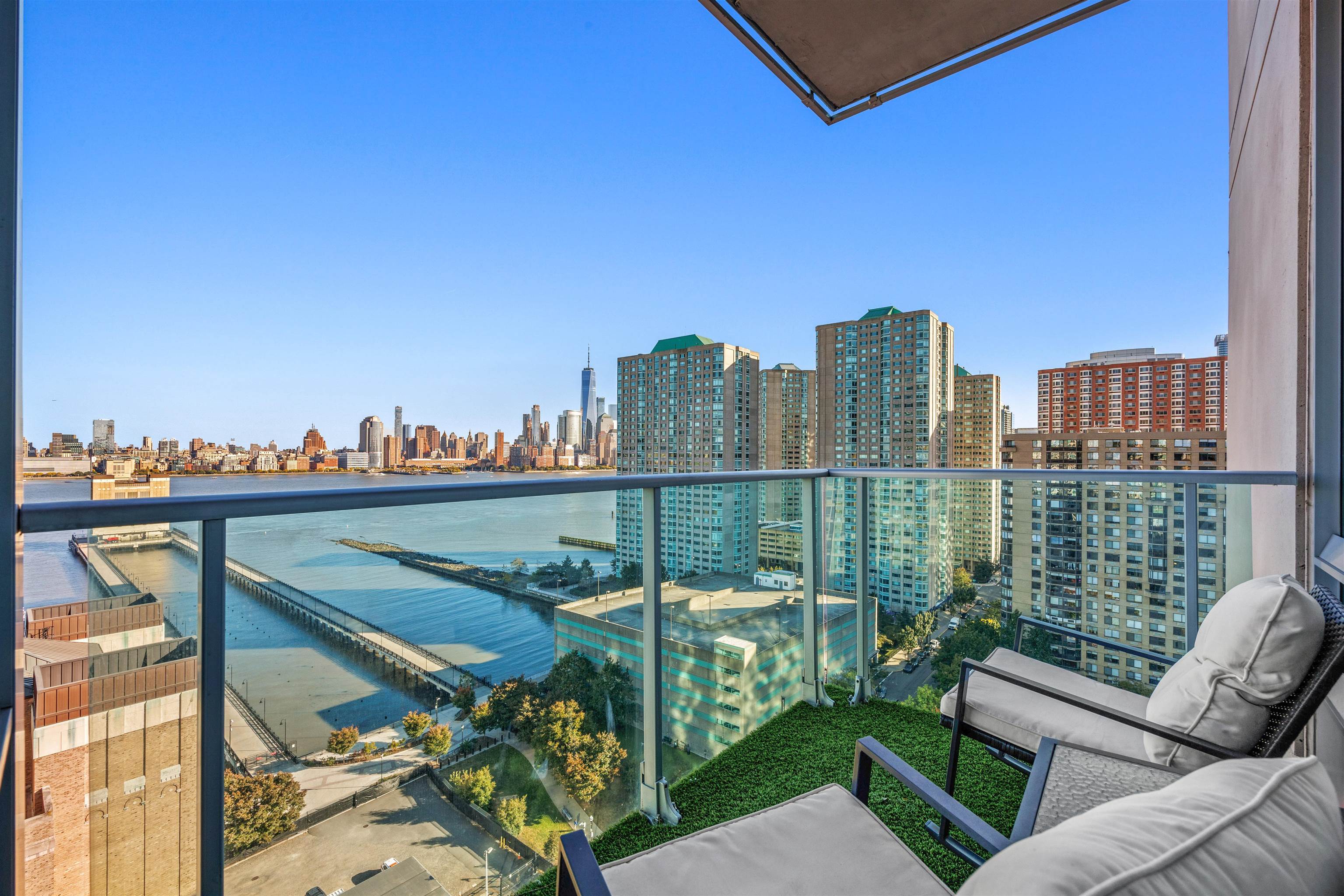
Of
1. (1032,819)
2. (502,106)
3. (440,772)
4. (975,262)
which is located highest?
(502,106)

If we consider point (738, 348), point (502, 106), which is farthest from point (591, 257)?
point (738, 348)

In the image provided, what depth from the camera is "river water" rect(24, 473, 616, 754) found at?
115 centimetres

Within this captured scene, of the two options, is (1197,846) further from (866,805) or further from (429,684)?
(429,684)

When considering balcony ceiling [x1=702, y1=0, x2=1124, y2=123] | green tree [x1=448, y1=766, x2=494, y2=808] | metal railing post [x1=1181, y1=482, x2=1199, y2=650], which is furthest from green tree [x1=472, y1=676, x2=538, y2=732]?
metal railing post [x1=1181, y1=482, x2=1199, y2=650]

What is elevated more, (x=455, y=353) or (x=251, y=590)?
(x=455, y=353)

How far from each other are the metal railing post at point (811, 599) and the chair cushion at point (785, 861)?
73.8 inches

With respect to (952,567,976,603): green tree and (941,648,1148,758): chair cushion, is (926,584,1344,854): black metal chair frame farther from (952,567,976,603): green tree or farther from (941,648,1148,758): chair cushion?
(952,567,976,603): green tree

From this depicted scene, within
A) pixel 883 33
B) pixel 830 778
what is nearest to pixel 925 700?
pixel 830 778

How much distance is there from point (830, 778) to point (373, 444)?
410 centimetres

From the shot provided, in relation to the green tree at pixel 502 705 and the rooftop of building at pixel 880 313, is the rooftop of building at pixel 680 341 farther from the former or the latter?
the green tree at pixel 502 705

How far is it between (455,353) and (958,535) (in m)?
19.8

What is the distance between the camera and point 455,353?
20.2 metres

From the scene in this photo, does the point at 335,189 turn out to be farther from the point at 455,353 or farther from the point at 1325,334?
the point at 1325,334

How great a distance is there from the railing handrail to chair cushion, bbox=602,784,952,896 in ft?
3.16
